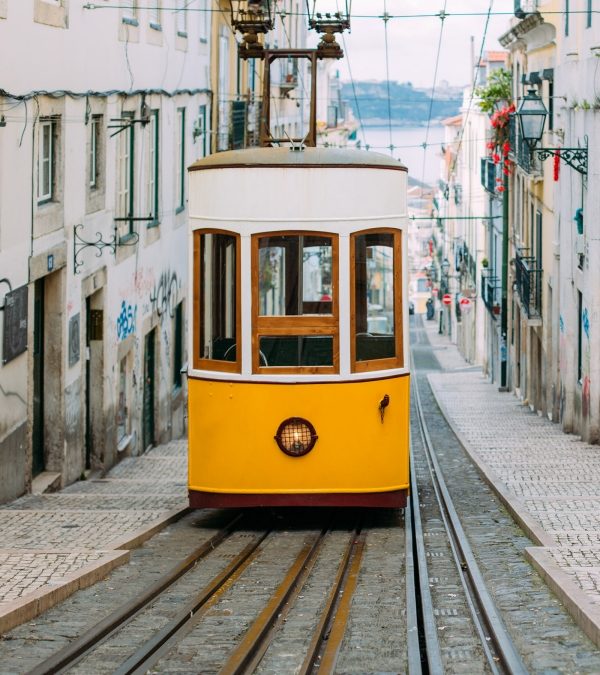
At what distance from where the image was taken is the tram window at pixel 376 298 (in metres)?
10.8

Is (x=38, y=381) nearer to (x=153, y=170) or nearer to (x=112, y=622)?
(x=112, y=622)

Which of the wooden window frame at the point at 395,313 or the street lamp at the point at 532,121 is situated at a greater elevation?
the street lamp at the point at 532,121

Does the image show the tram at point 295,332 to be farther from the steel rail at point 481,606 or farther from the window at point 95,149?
the window at point 95,149

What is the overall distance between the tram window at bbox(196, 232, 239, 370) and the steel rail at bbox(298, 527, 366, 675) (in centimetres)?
187

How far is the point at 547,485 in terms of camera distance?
1373 centimetres

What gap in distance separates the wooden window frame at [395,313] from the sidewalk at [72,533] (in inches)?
83.9

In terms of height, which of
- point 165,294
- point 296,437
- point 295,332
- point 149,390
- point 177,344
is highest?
point 165,294

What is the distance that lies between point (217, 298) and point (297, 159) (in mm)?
1292

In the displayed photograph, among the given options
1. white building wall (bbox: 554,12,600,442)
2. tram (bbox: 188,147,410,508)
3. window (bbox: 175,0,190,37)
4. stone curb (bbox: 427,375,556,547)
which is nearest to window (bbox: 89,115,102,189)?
tram (bbox: 188,147,410,508)

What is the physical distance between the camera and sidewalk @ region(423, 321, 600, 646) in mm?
8328

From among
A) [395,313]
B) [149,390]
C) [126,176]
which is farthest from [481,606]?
[149,390]

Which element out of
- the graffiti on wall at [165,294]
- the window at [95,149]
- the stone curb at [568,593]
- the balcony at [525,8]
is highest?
the balcony at [525,8]

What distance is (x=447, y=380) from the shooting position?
40.2 meters

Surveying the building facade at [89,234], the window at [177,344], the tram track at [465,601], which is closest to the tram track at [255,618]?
the tram track at [465,601]
